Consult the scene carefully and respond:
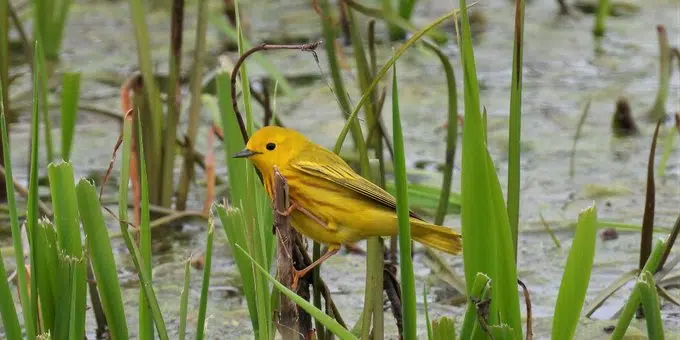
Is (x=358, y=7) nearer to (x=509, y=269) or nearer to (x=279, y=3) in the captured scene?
(x=509, y=269)

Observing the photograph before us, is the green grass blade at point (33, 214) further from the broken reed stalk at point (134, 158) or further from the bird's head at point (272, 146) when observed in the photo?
the broken reed stalk at point (134, 158)

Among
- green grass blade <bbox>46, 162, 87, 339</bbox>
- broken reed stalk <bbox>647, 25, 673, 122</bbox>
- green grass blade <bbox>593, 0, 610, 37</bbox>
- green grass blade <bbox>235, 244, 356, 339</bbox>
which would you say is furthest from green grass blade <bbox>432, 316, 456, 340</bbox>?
green grass blade <bbox>593, 0, 610, 37</bbox>

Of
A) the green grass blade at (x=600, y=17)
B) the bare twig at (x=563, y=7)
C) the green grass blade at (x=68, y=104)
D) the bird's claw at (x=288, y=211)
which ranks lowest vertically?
the bird's claw at (x=288, y=211)

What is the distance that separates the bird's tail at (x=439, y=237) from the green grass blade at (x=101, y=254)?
488mm

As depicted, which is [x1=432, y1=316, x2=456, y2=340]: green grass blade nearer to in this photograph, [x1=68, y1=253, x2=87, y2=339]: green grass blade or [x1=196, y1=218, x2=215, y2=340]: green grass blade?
[x1=196, y1=218, x2=215, y2=340]: green grass blade

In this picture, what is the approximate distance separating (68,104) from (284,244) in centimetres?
126

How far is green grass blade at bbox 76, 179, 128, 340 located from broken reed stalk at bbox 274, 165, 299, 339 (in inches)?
10.4

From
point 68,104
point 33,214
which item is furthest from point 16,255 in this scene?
point 68,104

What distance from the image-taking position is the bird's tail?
6.52 ft

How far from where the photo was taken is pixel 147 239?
193 centimetres

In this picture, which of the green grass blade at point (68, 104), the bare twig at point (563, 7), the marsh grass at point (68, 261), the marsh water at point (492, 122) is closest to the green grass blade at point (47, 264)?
the marsh grass at point (68, 261)

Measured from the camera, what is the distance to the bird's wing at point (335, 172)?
1978 millimetres

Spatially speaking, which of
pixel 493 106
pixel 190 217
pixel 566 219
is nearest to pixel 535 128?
pixel 493 106

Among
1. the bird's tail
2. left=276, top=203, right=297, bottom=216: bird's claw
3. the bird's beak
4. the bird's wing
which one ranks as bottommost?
the bird's tail
